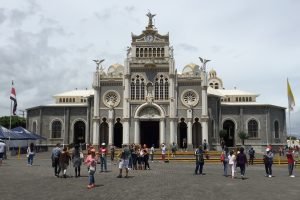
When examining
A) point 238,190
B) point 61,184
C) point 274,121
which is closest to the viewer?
point 238,190

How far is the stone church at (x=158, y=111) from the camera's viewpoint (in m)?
52.3

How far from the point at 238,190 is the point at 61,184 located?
845 cm

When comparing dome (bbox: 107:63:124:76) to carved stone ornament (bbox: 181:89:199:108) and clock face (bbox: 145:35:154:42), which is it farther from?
carved stone ornament (bbox: 181:89:199:108)

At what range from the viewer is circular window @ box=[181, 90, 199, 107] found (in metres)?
52.9

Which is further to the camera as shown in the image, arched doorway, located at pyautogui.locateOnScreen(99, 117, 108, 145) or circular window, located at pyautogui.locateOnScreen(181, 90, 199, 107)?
arched doorway, located at pyautogui.locateOnScreen(99, 117, 108, 145)

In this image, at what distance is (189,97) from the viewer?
5325cm

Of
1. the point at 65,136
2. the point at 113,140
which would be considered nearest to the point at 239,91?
the point at 113,140

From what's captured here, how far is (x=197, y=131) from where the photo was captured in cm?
5416

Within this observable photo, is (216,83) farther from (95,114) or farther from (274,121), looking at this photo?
(95,114)

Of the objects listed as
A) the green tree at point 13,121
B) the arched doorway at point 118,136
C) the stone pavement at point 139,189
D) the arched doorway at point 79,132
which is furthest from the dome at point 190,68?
the green tree at point 13,121

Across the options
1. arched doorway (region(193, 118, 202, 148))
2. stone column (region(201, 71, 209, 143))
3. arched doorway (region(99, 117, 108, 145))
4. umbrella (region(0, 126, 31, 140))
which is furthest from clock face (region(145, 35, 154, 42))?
umbrella (region(0, 126, 31, 140))

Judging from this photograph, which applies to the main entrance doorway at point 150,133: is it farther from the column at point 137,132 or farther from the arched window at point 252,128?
the arched window at point 252,128

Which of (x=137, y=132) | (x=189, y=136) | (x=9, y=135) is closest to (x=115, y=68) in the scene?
(x=137, y=132)

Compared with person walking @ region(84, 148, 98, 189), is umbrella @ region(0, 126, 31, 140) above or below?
above
